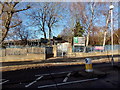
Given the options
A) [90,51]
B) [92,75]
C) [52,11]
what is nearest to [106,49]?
[90,51]

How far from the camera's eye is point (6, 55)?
1856cm

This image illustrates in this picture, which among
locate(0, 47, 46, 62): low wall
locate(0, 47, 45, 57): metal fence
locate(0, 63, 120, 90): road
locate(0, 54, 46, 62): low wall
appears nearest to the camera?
locate(0, 63, 120, 90): road

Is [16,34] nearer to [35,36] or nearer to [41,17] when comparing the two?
[35,36]

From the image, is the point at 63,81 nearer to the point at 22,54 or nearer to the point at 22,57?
the point at 22,57

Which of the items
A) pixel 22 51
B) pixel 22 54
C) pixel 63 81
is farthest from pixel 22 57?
pixel 63 81

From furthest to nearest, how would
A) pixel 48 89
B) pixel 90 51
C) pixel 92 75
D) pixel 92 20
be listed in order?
pixel 92 20 < pixel 90 51 < pixel 92 75 < pixel 48 89

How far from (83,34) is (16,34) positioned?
22445 millimetres

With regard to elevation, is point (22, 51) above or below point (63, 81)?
above

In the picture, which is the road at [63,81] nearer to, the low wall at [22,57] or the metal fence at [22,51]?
the low wall at [22,57]

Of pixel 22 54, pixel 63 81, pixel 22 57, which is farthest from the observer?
pixel 22 54

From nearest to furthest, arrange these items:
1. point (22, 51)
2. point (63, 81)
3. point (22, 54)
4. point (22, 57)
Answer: point (63, 81) < point (22, 57) < point (22, 54) < point (22, 51)

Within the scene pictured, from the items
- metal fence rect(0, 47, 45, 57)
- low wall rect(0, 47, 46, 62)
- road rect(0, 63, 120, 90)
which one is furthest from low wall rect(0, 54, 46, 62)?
road rect(0, 63, 120, 90)

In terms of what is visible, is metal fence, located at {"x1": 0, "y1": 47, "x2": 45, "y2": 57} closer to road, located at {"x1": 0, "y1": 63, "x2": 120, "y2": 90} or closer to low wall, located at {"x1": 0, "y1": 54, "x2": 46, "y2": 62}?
low wall, located at {"x1": 0, "y1": 54, "x2": 46, "y2": 62}

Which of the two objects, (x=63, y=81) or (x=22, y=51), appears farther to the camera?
(x=22, y=51)
